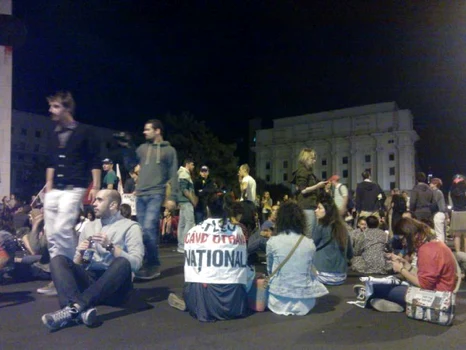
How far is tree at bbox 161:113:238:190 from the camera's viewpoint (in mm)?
35688

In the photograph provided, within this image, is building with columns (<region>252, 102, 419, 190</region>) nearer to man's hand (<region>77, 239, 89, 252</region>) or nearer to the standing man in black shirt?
the standing man in black shirt

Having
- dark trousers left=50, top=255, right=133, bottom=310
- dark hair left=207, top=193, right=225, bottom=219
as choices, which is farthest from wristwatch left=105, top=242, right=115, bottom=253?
dark hair left=207, top=193, right=225, bottom=219

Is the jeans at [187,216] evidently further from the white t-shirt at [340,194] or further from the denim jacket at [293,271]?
the denim jacket at [293,271]

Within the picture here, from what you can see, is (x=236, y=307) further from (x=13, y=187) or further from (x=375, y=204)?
(x=13, y=187)

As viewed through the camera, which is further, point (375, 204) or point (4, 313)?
point (375, 204)

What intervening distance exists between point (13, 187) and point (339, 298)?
4893 centimetres

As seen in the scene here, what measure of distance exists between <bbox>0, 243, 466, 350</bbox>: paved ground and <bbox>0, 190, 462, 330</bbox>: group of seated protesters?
17cm

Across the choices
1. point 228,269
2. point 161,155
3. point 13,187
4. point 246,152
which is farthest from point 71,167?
point 246,152

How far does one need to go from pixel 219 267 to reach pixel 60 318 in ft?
5.08

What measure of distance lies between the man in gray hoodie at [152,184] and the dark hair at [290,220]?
1708 millimetres

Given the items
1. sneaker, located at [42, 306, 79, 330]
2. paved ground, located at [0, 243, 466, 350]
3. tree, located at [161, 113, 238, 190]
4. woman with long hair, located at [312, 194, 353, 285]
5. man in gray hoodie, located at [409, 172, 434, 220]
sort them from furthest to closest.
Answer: tree, located at [161, 113, 238, 190]
man in gray hoodie, located at [409, 172, 434, 220]
woman with long hair, located at [312, 194, 353, 285]
sneaker, located at [42, 306, 79, 330]
paved ground, located at [0, 243, 466, 350]

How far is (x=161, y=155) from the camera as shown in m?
6.64

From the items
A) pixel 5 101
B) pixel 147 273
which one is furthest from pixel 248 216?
pixel 5 101

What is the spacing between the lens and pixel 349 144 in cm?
6894
